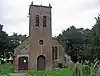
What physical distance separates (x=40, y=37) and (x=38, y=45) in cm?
152

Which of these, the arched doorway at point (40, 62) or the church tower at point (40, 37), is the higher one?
the church tower at point (40, 37)

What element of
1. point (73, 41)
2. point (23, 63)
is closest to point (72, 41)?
point (73, 41)

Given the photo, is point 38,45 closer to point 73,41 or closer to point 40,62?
point 40,62

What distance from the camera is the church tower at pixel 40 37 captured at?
4769 centimetres

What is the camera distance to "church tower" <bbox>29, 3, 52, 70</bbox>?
4769 centimetres

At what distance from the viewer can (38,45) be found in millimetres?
47625

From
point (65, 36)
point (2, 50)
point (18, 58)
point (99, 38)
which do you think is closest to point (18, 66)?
point (18, 58)

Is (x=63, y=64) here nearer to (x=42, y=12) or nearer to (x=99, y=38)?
(x=42, y=12)

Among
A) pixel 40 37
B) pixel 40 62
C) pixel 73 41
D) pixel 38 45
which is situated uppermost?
pixel 73 41

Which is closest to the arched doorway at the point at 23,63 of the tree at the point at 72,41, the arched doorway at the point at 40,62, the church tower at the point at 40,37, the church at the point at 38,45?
the church at the point at 38,45

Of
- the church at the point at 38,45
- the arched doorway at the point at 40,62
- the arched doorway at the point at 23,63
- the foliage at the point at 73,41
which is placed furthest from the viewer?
the foliage at the point at 73,41

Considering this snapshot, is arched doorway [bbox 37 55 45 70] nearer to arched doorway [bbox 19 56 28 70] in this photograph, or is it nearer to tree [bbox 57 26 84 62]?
arched doorway [bbox 19 56 28 70]

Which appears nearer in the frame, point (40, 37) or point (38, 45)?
point (38, 45)

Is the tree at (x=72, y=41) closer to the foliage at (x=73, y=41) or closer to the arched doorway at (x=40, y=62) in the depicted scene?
the foliage at (x=73, y=41)
